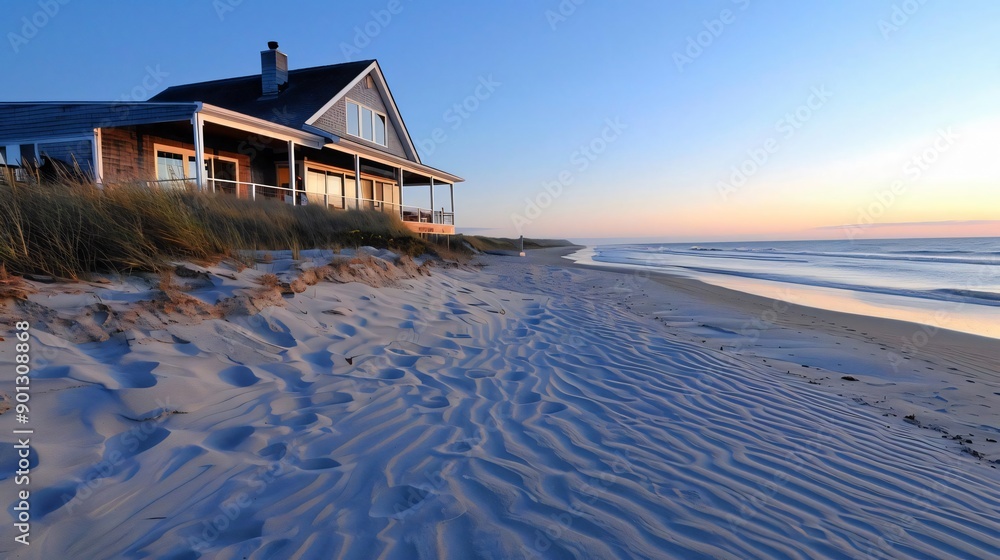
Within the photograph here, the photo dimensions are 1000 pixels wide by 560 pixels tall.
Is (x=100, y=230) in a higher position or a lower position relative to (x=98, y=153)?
lower

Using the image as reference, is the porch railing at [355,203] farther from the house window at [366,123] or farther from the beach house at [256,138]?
the house window at [366,123]

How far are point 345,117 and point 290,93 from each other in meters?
2.17

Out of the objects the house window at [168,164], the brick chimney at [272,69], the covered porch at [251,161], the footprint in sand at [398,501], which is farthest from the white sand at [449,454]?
the brick chimney at [272,69]

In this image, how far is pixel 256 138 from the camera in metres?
15.2

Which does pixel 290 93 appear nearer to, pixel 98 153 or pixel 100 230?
pixel 98 153

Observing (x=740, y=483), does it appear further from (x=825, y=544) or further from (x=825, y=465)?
(x=825, y=465)

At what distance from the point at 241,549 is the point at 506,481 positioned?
1.19 metres

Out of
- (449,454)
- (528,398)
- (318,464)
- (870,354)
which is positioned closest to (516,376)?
(528,398)

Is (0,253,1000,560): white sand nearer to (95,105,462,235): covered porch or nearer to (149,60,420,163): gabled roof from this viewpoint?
(95,105,462,235): covered porch

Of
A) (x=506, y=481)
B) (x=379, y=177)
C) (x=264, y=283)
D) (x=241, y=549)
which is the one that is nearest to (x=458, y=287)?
(x=264, y=283)

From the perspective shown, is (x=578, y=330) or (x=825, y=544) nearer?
(x=825, y=544)

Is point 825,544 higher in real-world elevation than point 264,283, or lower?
lower

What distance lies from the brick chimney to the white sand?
17051mm

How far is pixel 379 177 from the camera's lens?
72.6 ft
